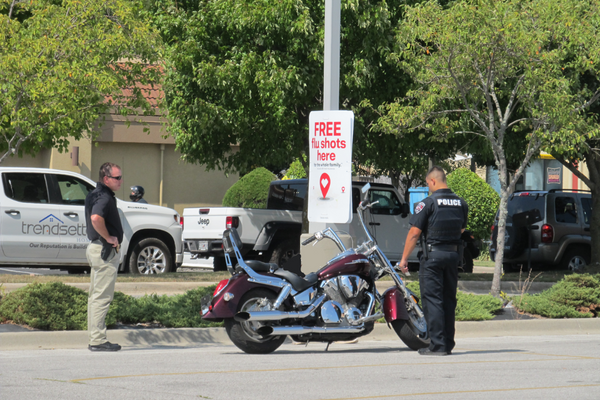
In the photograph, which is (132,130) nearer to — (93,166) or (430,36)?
(93,166)

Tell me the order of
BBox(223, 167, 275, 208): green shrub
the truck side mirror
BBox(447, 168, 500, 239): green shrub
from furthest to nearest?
BBox(447, 168, 500, 239): green shrub, BBox(223, 167, 275, 208): green shrub, the truck side mirror

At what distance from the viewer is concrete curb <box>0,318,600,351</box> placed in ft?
30.7

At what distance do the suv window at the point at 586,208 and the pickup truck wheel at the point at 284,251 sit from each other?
6.86m

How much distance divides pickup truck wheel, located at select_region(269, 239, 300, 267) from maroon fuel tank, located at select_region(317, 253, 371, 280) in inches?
293

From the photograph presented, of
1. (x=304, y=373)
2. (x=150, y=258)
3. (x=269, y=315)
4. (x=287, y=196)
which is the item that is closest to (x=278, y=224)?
(x=287, y=196)

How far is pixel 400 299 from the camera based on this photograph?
9.04 m

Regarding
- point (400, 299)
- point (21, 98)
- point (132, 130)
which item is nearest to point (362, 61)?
point (21, 98)

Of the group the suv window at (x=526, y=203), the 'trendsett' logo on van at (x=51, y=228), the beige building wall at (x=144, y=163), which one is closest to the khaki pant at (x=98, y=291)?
the 'trendsett' logo on van at (x=51, y=228)

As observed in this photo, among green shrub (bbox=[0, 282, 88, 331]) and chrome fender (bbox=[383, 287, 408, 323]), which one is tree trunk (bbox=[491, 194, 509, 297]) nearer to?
chrome fender (bbox=[383, 287, 408, 323])

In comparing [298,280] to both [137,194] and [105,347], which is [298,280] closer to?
[105,347]

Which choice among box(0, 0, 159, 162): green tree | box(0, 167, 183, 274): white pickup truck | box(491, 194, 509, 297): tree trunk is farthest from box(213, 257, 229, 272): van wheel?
box(491, 194, 509, 297): tree trunk

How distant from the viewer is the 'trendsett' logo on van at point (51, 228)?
48.3 feet

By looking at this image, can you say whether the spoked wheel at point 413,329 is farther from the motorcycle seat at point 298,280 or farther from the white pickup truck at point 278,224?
the white pickup truck at point 278,224

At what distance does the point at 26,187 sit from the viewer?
49.1ft
